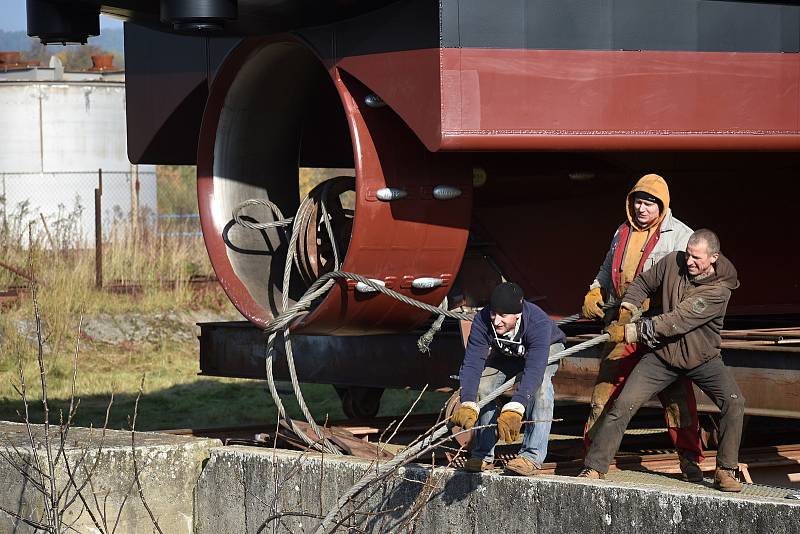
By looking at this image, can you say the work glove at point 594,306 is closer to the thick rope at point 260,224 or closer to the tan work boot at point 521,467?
the tan work boot at point 521,467

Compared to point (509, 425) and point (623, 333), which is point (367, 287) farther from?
point (509, 425)

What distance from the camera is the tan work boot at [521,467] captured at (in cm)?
584

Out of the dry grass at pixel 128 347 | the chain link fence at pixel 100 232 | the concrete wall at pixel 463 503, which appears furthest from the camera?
the chain link fence at pixel 100 232

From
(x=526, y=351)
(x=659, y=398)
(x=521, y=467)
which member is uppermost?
(x=526, y=351)

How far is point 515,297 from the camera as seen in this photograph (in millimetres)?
5961

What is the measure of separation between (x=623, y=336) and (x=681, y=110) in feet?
5.22

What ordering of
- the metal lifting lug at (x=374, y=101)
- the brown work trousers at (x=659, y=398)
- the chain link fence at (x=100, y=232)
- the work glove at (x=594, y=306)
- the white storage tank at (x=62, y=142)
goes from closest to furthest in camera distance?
the brown work trousers at (x=659, y=398), the work glove at (x=594, y=306), the metal lifting lug at (x=374, y=101), the chain link fence at (x=100, y=232), the white storage tank at (x=62, y=142)

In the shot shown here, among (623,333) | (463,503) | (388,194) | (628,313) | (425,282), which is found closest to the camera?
(463,503)

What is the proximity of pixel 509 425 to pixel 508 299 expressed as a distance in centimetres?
59

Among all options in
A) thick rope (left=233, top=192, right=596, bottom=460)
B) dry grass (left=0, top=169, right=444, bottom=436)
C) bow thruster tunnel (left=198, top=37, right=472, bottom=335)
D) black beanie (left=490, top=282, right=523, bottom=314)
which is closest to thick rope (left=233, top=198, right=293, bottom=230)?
thick rope (left=233, top=192, right=596, bottom=460)

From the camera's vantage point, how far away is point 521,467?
5879 millimetres

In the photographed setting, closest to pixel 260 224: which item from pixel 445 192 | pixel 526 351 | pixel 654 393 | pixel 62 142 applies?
pixel 445 192

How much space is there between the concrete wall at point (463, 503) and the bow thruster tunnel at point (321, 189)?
1440mm

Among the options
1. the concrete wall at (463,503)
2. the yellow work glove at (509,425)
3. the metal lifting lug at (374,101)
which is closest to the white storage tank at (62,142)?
the metal lifting lug at (374,101)
